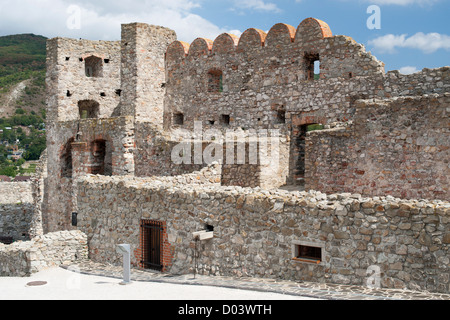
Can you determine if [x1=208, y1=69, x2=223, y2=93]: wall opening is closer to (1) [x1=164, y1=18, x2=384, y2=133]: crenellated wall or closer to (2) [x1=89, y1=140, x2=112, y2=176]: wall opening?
(1) [x1=164, y1=18, x2=384, y2=133]: crenellated wall

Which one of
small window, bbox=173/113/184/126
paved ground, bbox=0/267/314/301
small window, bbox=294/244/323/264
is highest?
small window, bbox=173/113/184/126

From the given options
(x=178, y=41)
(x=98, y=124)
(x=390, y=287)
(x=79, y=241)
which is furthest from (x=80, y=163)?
(x=390, y=287)

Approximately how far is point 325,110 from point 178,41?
8.13 metres

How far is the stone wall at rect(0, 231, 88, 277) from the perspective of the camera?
10711 millimetres

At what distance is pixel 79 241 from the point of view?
11570 mm

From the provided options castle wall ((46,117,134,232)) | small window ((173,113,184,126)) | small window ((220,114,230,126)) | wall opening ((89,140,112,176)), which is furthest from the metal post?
small window ((173,113,184,126))

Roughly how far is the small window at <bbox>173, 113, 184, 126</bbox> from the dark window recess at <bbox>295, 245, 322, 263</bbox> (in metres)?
13.6

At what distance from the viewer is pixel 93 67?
25.7 m

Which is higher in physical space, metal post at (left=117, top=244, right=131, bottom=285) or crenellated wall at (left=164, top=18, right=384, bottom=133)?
crenellated wall at (left=164, top=18, right=384, bottom=133)

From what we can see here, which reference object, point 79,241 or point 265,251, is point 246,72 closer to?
point 79,241

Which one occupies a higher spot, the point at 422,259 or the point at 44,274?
the point at 422,259

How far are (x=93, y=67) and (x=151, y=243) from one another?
17.8 m

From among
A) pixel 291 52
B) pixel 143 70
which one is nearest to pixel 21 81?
pixel 143 70

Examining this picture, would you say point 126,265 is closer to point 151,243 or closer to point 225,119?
point 151,243
